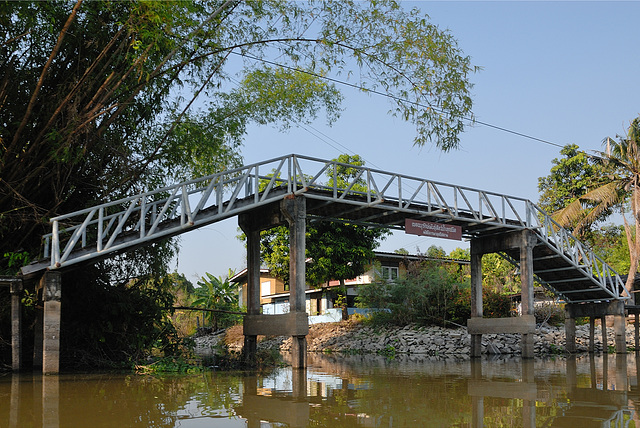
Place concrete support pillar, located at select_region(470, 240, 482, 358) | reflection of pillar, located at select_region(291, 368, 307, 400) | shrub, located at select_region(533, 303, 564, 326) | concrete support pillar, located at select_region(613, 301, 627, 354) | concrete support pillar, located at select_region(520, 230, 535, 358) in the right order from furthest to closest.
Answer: shrub, located at select_region(533, 303, 564, 326)
concrete support pillar, located at select_region(613, 301, 627, 354)
concrete support pillar, located at select_region(470, 240, 482, 358)
concrete support pillar, located at select_region(520, 230, 535, 358)
reflection of pillar, located at select_region(291, 368, 307, 400)

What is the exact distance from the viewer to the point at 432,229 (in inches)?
794

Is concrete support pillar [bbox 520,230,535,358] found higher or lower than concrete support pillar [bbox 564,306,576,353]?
higher

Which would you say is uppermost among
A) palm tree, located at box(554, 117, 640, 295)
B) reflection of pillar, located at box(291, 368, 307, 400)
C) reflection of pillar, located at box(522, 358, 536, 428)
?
palm tree, located at box(554, 117, 640, 295)

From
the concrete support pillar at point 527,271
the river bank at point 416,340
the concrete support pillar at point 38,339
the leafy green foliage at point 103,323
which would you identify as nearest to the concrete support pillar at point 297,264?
the leafy green foliage at point 103,323

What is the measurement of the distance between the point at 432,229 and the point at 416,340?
1004cm

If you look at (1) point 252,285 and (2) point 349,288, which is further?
(2) point 349,288

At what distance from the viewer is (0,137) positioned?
556 inches

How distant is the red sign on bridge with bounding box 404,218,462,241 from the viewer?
64.3 ft

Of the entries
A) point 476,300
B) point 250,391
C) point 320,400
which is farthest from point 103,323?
point 476,300

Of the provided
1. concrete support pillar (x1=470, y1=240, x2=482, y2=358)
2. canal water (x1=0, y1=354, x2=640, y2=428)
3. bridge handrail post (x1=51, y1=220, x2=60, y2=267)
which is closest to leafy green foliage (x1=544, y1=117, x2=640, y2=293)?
concrete support pillar (x1=470, y1=240, x2=482, y2=358)

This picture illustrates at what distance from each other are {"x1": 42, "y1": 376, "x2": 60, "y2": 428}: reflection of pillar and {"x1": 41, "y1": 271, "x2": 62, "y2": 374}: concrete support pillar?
555mm

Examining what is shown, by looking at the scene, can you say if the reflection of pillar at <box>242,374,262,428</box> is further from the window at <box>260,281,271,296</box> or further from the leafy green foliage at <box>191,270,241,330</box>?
the window at <box>260,281,271,296</box>

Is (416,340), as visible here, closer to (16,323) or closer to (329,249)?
(329,249)

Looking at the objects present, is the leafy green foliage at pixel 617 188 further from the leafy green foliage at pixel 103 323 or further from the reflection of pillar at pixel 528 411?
the leafy green foliage at pixel 103 323
